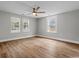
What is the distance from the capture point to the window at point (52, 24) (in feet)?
22.6

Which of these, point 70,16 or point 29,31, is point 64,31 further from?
point 29,31

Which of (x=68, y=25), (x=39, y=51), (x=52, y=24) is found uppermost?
(x=52, y=24)

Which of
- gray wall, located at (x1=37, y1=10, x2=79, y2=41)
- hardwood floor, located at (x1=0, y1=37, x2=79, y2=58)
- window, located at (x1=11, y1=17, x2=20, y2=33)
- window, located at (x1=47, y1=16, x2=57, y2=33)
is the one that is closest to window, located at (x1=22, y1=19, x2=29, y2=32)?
window, located at (x1=11, y1=17, x2=20, y2=33)

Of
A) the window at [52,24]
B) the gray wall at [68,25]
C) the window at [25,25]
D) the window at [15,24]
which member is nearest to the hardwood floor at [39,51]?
the gray wall at [68,25]

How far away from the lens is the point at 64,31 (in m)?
5.93

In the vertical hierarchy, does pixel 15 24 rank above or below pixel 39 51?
above

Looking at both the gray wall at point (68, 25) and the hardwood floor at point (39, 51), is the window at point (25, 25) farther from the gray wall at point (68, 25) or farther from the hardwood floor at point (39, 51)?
the hardwood floor at point (39, 51)

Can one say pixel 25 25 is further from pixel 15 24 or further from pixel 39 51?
pixel 39 51

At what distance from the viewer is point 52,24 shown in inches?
285

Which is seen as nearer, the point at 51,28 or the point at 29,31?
the point at 51,28

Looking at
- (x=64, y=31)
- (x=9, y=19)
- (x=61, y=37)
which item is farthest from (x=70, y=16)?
(x=9, y=19)

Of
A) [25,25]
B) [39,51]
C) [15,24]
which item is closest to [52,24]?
[25,25]

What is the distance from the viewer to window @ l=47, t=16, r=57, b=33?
6895 mm

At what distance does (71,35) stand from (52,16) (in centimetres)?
271
